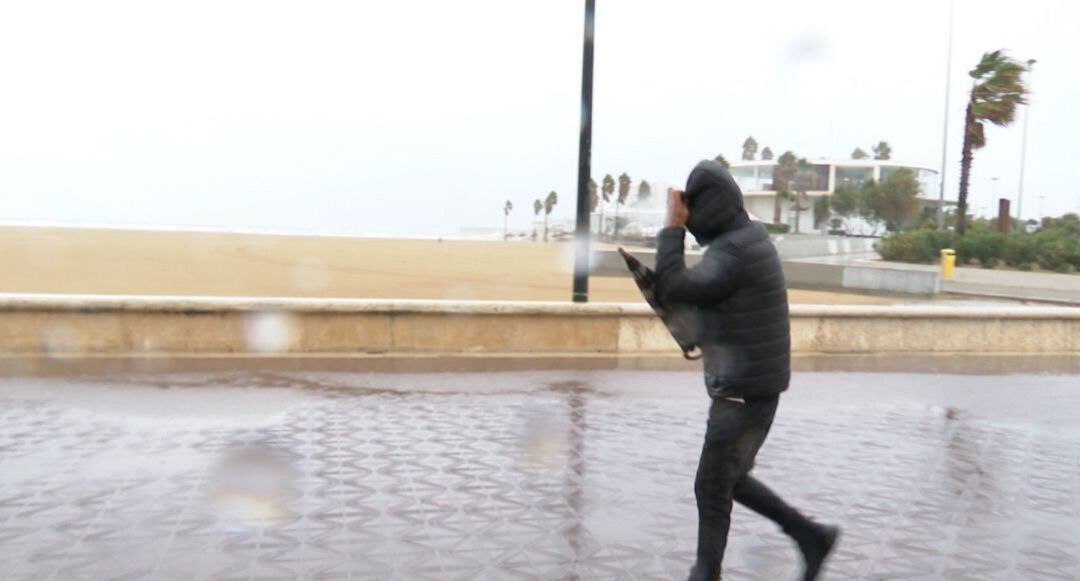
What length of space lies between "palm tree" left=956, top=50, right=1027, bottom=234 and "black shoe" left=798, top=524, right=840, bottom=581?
40.8m

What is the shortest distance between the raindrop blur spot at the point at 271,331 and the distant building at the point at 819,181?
3309 inches

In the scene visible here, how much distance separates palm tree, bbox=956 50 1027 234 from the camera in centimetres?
4200

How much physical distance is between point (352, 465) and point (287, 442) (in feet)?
2.46

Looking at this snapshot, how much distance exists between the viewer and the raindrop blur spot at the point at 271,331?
9.95 meters

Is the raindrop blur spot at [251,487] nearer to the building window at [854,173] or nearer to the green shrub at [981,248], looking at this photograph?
the green shrub at [981,248]

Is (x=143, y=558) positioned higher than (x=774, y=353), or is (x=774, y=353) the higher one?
(x=774, y=353)

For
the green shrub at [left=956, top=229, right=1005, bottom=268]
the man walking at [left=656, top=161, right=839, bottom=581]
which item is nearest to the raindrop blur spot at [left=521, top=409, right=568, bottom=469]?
the man walking at [left=656, top=161, right=839, bottom=581]

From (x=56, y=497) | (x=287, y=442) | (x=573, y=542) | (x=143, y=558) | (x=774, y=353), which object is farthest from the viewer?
(x=287, y=442)

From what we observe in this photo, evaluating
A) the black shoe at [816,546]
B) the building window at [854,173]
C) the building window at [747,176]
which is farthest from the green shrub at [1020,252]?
the building window at [854,173]

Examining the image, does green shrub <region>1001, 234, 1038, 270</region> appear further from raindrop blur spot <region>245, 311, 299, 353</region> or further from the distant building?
the distant building

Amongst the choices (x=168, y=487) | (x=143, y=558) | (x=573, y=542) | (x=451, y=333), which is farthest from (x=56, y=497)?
(x=451, y=333)

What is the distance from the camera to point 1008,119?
42.2m

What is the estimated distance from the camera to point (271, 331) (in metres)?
10.0

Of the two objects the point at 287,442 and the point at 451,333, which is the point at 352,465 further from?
the point at 451,333
